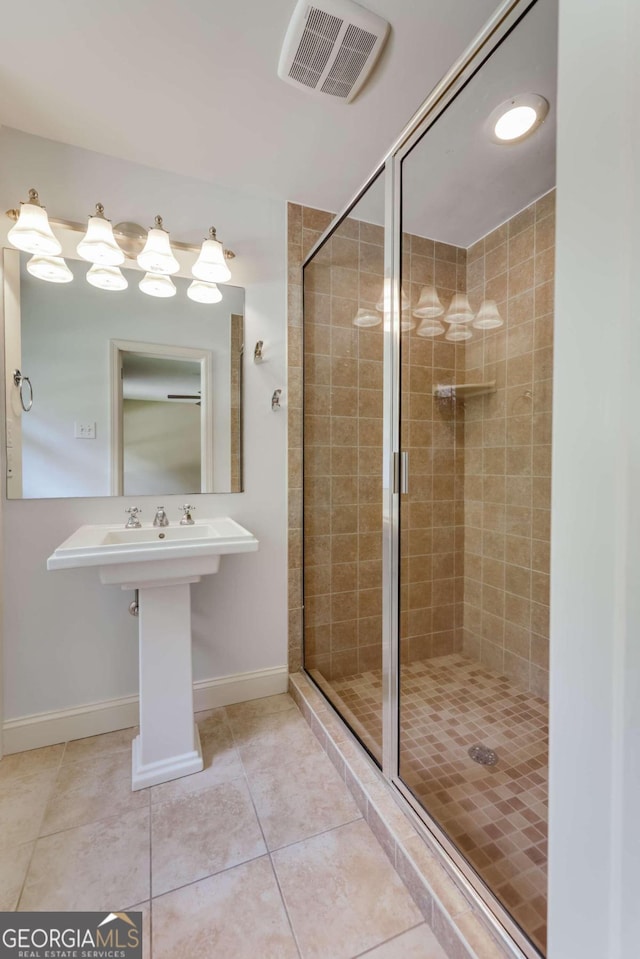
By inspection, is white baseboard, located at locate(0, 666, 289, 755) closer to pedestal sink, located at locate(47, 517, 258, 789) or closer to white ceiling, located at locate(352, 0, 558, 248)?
pedestal sink, located at locate(47, 517, 258, 789)

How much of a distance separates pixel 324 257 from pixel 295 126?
1.64 feet

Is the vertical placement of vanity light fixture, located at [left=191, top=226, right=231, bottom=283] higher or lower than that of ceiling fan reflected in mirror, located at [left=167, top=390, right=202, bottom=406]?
higher

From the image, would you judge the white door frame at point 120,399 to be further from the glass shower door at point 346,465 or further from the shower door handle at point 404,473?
the shower door handle at point 404,473

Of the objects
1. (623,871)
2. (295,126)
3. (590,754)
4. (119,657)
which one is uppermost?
(295,126)

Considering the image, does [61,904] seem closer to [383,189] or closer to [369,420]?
[369,420]

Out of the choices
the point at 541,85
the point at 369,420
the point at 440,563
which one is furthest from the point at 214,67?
the point at 440,563

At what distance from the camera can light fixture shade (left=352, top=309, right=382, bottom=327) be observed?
1594mm

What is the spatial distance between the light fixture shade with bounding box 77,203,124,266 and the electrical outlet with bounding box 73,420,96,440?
2.19 feet

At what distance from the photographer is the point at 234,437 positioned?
1876mm

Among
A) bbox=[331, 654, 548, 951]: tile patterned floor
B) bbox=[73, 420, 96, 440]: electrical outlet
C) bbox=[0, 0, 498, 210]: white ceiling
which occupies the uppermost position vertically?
bbox=[0, 0, 498, 210]: white ceiling

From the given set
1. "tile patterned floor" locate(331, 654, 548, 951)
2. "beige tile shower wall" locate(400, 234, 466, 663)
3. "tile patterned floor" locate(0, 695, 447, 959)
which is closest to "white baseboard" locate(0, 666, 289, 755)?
"tile patterned floor" locate(0, 695, 447, 959)

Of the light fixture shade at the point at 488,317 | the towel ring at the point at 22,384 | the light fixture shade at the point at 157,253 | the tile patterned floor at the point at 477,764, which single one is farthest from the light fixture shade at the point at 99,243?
the tile patterned floor at the point at 477,764

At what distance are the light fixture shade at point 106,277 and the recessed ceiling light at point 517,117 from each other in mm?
1493

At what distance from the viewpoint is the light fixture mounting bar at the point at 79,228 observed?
1510 mm
